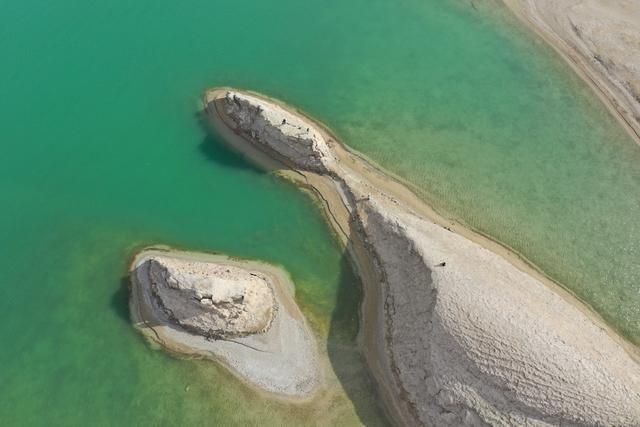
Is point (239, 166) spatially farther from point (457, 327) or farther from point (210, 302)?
point (457, 327)

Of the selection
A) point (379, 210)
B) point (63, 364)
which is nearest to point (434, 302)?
point (379, 210)

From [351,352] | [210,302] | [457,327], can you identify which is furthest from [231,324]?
[457,327]

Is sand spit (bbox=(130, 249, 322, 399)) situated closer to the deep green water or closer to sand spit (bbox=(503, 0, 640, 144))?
the deep green water

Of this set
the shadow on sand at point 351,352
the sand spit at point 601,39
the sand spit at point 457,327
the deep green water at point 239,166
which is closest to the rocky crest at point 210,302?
the deep green water at point 239,166

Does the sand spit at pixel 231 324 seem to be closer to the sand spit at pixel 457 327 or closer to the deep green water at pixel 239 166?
the deep green water at pixel 239 166

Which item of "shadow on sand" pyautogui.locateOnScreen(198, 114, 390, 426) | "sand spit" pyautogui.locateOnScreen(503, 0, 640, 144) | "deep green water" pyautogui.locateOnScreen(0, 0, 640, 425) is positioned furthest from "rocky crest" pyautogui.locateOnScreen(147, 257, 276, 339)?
"sand spit" pyautogui.locateOnScreen(503, 0, 640, 144)

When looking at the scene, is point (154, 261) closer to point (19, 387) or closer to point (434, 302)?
point (19, 387)
